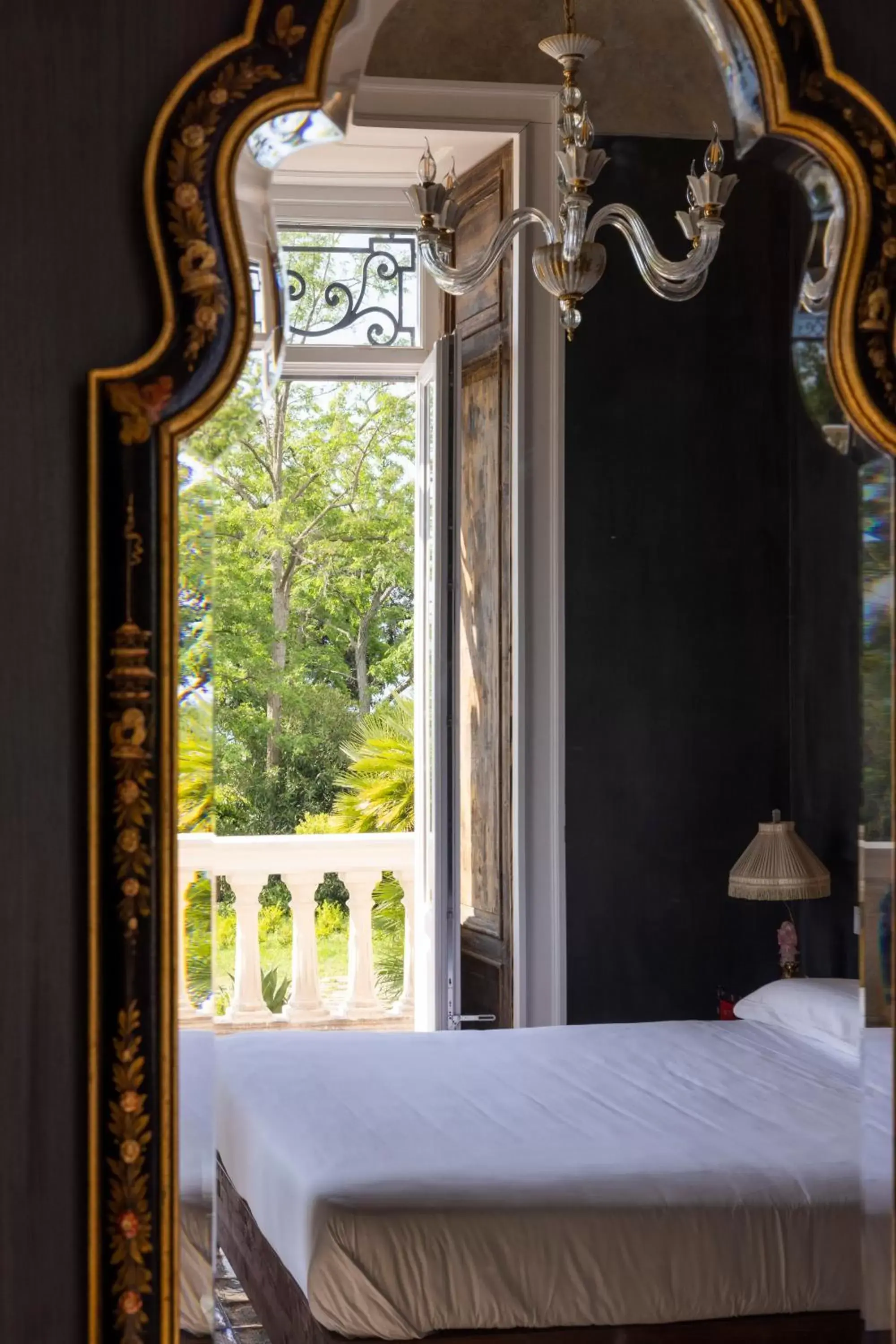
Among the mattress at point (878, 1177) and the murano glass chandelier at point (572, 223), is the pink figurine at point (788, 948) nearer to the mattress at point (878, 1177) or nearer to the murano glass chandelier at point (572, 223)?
the murano glass chandelier at point (572, 223)

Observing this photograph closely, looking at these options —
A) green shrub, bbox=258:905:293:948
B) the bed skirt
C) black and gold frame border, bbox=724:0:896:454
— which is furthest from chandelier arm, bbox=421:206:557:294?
green shrub, bbox=258:905:293:948

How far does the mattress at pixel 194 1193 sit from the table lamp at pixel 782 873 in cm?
255

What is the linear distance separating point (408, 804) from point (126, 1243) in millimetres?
6029

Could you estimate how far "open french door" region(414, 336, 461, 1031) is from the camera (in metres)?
4.13

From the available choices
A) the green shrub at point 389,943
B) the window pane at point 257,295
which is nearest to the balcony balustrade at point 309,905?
the green shrub at point 389,943

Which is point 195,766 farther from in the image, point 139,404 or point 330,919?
point 330,919

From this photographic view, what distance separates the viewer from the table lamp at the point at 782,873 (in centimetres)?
388

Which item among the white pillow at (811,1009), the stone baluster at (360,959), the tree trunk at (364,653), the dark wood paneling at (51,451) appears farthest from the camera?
the tree trunk at (364,653)

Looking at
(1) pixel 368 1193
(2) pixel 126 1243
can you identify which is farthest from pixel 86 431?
(1) pixel 368 1193

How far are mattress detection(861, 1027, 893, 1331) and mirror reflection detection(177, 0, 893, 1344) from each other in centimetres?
80

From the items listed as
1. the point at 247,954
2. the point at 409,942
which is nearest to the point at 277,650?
the point at 409,942

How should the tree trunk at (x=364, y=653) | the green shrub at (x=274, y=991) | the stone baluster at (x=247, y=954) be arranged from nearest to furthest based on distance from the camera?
the stone baluster at (x=247, y=954), the green shrub at (x=274, y=991), the tree trunk at (x=364, y=653)

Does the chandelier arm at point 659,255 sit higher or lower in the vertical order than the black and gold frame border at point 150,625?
higher

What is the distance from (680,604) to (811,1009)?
1247 millimetres
